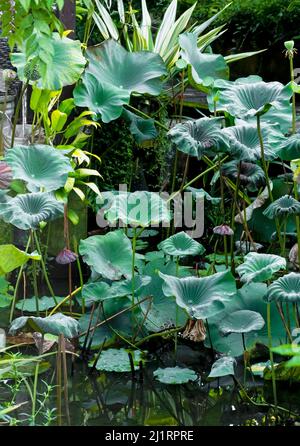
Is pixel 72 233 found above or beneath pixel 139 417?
above

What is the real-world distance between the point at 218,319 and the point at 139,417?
64 centimetres

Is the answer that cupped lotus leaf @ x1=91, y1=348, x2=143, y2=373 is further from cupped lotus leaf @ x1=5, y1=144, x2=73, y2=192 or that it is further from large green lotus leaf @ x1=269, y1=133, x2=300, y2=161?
large green lotus leaf @ x1=269, y1=133, x2=300, y2=161

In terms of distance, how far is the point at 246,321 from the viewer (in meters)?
3.63

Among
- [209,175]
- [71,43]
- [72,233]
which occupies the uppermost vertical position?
[71,43]

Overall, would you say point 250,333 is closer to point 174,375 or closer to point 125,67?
point 174,375

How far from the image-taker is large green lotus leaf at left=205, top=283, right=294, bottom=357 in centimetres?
388

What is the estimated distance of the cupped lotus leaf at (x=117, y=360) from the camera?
3865mm

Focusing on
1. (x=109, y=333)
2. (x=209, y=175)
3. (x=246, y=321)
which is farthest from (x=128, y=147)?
(x=246, y=321)

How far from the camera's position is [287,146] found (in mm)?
3932

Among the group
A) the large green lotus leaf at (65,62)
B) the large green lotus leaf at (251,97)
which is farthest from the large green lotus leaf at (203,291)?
the large green lotus leaf at (65,62)

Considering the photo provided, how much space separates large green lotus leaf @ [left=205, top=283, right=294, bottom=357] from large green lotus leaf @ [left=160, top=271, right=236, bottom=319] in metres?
0.23

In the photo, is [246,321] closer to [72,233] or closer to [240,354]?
[240,354]

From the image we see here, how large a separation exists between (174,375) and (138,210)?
79 centimetres

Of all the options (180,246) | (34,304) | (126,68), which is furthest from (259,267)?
(126,68)
